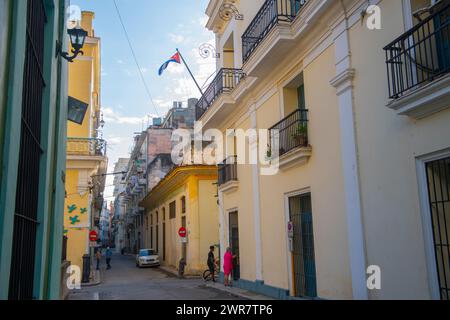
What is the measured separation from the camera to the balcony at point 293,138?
34.6ft

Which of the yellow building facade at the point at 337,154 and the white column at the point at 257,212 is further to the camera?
the white column at the point at 257,212

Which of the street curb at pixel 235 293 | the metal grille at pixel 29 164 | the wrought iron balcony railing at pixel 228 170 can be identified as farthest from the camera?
the wrought iron balcony railing at pixel 228 170

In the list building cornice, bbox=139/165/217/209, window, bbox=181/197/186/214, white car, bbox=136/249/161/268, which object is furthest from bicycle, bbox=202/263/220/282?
white car, bbox=136/249/161/268

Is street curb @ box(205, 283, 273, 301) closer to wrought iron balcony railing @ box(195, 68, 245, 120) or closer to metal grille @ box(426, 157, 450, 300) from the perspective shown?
wrought iron balcony railing @ box(195, 68, 245, 120)

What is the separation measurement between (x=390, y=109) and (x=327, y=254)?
3.48 metres

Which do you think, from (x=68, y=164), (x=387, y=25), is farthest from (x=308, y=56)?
(x=68, y=164)

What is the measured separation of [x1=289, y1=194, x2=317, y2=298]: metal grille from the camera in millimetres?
10758

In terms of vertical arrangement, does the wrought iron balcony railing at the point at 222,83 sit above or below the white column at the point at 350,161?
above

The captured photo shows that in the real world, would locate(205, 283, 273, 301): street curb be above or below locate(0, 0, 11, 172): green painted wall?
below

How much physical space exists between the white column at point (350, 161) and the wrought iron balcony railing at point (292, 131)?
5.09 ft

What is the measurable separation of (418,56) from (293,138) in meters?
4.24

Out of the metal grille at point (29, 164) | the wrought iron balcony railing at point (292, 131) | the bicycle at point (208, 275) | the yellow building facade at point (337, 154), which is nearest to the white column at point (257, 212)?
the yellow building facade at point (337, 154)

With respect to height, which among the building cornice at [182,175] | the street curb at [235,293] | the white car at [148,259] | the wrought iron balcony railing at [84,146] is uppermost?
the wrought iron balcony railing at [84,146]

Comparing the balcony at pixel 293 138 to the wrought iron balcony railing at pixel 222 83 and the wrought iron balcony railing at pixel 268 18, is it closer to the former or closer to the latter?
the wrought iron balcony railing at pixel 268 18
